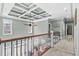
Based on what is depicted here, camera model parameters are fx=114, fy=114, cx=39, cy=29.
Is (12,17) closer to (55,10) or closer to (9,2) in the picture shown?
(9,2)

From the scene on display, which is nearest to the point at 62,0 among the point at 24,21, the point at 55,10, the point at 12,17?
the point at 55,10

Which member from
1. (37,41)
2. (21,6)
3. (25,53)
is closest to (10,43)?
(25,53)

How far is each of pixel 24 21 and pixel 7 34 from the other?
262 mm

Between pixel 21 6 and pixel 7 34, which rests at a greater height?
pixel 21 6

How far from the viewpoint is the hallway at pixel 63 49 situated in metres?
1.44

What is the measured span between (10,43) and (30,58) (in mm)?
322

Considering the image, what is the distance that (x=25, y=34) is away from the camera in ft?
4.77

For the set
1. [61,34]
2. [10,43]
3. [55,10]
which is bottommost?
[10,43]

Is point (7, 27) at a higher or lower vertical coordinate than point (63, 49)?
higher

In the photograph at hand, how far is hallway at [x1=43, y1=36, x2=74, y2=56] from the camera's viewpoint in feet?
4.73

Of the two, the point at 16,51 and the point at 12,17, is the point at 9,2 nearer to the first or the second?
the point at 12,17

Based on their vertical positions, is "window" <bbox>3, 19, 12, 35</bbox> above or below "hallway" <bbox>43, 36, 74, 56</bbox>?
above

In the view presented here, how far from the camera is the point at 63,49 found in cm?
145

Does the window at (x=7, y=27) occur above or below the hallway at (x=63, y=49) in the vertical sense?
above
